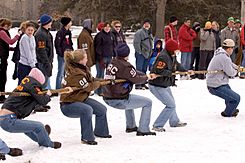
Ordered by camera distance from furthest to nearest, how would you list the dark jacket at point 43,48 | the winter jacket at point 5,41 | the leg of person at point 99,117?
the winter jacket at point 5,41
the dark jacket at point 43,48
the leg of person at point 99,117

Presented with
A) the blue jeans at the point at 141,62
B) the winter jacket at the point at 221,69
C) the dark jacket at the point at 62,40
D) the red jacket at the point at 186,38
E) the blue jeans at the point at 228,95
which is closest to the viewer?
the winter jacket at the point at 221,69

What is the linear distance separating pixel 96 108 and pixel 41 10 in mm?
48653

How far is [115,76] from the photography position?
24.1 ft

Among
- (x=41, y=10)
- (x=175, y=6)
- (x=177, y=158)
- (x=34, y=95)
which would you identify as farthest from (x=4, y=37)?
(x=41, y=10)

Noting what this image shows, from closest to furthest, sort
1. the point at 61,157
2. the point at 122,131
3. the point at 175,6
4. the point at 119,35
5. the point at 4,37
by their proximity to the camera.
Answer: the point at 61,157, the point at 122,131, the point at 4,37, the point at 119,35, the point at 175,6

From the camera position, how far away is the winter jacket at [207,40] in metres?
14.7

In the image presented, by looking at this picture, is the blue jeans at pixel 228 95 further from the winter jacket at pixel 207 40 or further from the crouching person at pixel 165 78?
the winter jacket at pixel 207 40

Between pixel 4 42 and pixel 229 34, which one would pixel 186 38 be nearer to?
pixel 229 34

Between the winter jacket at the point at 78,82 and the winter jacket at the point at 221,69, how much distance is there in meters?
2.83

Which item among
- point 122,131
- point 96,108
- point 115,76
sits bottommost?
point 122,131

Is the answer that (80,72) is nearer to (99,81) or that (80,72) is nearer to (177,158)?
(99,81)

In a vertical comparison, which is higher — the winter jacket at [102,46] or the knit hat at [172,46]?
the knit hat at [172,46]

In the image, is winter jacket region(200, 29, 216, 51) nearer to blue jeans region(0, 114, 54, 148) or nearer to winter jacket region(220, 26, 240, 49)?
winter jacket region(220, 26, 240, 49)

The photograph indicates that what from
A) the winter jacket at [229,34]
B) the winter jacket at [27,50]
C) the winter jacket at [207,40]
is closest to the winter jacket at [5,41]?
the winter jacket at [27,50]
